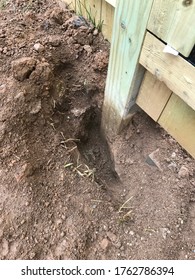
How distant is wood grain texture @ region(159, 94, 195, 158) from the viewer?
43.9 inches

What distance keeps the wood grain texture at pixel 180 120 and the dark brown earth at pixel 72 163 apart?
9.8 inches

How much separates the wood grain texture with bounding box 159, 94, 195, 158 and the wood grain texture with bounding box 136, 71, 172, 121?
28 mm

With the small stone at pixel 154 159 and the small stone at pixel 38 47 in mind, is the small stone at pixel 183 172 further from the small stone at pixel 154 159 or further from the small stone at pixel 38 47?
the small stone at pixel 38 47

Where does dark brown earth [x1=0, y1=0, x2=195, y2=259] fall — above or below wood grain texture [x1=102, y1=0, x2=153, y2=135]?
below

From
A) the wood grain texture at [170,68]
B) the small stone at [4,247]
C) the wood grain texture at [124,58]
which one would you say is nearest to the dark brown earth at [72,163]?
the small stone at [4,247]

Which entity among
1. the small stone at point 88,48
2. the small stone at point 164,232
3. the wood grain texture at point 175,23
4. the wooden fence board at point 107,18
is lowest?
the small stone at point 164,232

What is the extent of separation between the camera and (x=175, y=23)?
2.70ft

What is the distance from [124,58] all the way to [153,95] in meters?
0.21

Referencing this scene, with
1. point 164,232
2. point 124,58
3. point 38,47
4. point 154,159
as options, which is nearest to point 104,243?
point 164,232

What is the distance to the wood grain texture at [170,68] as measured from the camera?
91 cm

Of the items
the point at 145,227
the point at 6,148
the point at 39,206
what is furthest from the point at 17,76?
the point at 145,227

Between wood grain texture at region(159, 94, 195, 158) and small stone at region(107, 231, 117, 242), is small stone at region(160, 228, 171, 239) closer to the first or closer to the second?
small stone at region(107, 231, 117, 242)

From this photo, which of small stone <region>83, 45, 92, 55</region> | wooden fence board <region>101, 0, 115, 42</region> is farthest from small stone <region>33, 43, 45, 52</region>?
wooden fence board <region>101, 0, 115, 42</region>

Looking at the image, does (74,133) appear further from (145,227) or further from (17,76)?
(145,227)
